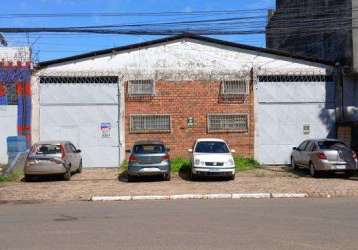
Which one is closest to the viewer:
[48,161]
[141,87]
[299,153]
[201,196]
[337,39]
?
[201,196]

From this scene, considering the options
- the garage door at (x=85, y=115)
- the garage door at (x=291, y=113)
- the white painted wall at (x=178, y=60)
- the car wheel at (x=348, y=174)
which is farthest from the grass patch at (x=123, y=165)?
the car wheel at (x=348, y=174)

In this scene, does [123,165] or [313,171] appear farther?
[123,165]

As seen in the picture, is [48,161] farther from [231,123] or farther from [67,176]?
[231,123]

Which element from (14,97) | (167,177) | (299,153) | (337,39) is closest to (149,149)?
(167,177)

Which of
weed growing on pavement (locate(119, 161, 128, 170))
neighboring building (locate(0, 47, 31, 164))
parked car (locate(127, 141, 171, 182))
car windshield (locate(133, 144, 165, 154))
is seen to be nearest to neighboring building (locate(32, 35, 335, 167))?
weed growing on pavement (locate(119, 161, 128, 170))

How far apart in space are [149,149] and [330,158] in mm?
6865

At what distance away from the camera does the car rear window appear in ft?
72.9

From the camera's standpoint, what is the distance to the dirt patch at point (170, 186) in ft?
59.3

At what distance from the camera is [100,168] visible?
91.2 ft

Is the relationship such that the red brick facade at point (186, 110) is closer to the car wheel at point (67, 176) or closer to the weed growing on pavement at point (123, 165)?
the weed growing on pavement at point (123, 165)

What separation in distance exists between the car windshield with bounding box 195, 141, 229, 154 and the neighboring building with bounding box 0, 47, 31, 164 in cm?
916

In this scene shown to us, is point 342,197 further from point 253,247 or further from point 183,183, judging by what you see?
point 253,247

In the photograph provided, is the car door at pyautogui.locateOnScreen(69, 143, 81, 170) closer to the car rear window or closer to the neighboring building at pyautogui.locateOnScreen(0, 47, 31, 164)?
the car rear window

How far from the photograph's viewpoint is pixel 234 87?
28.5m
